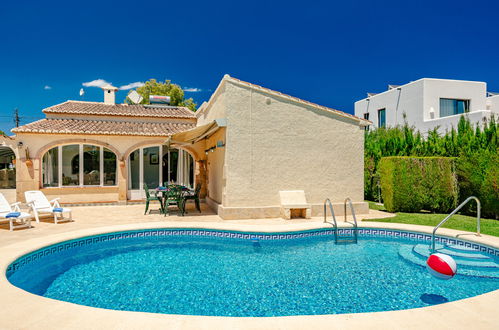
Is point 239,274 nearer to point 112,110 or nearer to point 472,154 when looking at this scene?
point 472,154

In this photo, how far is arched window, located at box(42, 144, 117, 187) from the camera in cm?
2036

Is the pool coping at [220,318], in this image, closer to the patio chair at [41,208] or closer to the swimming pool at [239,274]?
the swimming pool at [239,274]

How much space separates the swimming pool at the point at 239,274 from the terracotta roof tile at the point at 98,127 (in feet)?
37.0

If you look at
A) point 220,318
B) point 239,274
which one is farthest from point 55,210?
point 220,318

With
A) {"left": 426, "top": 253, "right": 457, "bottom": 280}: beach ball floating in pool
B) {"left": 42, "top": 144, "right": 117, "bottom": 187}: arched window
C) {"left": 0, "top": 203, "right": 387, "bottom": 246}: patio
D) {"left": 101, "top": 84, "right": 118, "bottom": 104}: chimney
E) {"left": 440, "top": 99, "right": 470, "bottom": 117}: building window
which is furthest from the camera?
{"left": 440, "top": 99, "right": 470, "bottom": 117}: building window

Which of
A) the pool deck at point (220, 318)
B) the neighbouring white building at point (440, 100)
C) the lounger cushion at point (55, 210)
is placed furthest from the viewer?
the neighbouring white building at point (440, 100)

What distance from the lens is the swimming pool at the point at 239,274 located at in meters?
6.58

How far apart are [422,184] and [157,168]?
58.3ft

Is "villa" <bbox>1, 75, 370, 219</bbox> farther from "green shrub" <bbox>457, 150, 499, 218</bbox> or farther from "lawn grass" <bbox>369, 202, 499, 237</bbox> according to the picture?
"green shrub" <bbox>457, 150, 499, 218</bbox>

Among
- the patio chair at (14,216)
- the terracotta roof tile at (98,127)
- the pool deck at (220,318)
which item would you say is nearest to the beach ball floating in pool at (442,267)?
the pool deck at (220,318)

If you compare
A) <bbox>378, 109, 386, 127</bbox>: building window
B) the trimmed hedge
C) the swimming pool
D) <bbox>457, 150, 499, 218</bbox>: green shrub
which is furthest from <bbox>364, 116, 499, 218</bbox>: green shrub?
<bbox>378, 109, 386, 127</bbox>: building window

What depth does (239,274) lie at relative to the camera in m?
8.39

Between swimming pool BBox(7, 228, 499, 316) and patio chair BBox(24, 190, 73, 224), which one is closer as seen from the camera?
swimming pool BBox(7, 228, 499, 316)

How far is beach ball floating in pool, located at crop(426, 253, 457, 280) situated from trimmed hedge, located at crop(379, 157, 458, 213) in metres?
12.0
